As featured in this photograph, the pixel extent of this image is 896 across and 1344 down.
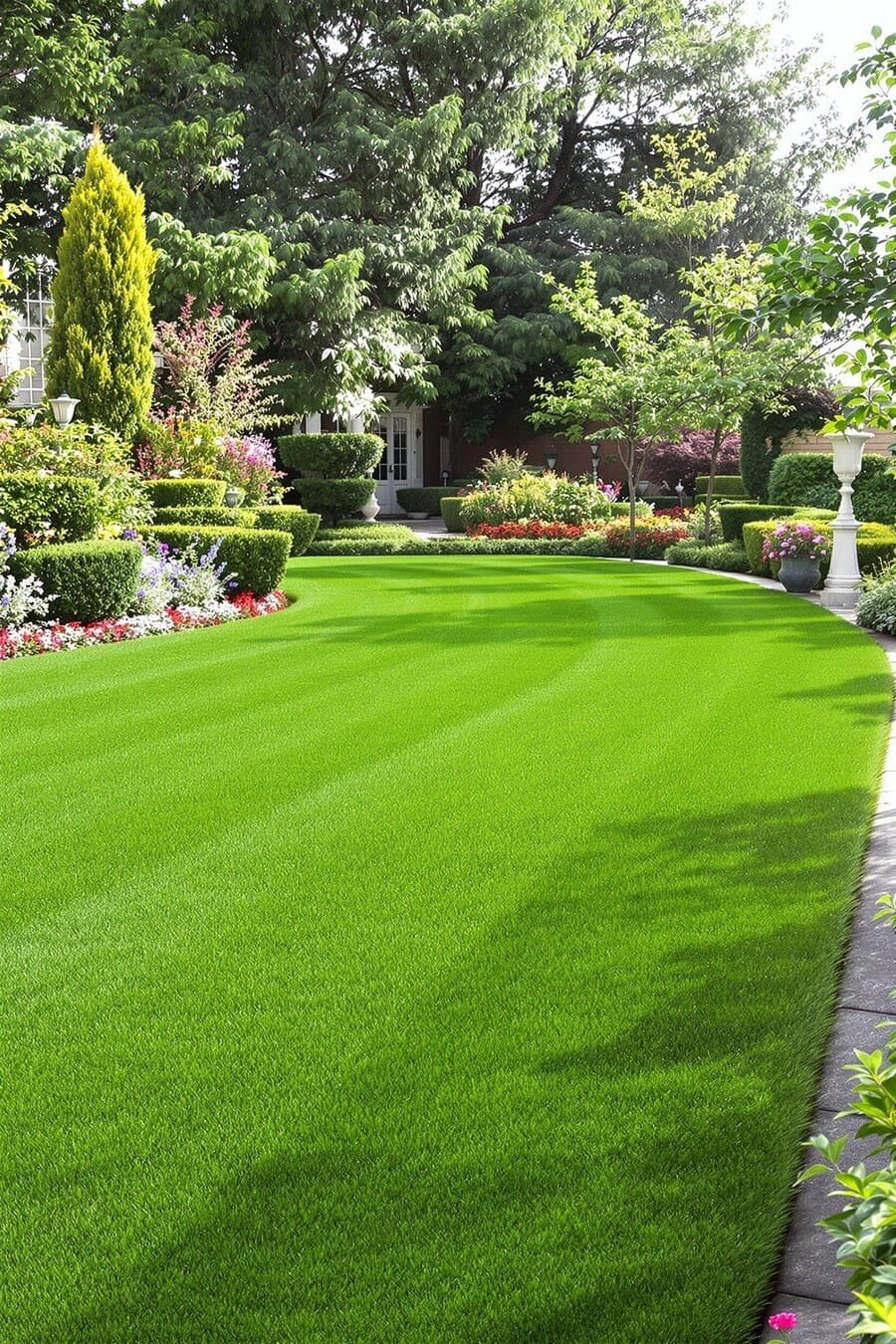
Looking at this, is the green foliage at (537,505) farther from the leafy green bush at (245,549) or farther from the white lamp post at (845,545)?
the leafy green bush at (245,549)

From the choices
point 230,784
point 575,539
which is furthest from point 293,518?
point 230,784

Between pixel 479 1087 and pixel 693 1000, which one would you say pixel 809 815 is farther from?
pixel 479 1087

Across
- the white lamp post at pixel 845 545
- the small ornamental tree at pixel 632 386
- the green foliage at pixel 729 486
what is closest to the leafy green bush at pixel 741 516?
the small ornamental tree at pixel 632 386

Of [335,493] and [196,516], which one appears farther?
[335,493]

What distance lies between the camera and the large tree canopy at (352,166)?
21.3 m

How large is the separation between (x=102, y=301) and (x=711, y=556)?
859cm

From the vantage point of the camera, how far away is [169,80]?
21984mm

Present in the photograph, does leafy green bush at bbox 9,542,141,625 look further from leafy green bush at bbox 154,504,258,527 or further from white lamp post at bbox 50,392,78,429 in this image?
white lamp post at bbox 50,392,78,429

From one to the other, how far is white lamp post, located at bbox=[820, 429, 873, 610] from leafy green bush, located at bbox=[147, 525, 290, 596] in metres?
5.41

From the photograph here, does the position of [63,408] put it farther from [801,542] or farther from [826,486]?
[826,486]

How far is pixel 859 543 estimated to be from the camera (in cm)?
1300

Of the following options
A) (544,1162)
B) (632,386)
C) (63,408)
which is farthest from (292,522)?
(544,1162)

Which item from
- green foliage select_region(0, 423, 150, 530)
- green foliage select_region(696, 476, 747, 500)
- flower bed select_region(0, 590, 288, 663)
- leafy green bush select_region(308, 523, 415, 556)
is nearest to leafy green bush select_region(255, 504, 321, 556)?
leafy green bush select_region(308, 523, 415, 556)

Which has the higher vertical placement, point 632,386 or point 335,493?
point 632,386
